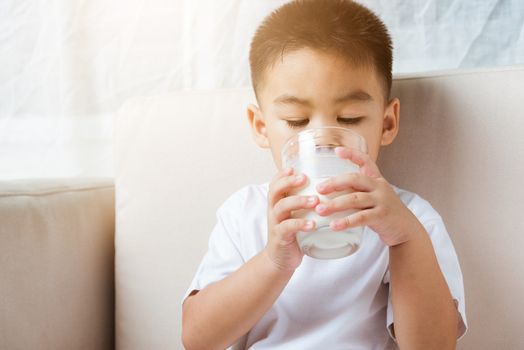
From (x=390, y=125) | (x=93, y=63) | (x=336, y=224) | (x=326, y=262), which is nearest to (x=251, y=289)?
(x=326, y=262)

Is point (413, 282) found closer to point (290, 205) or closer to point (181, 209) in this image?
point (290, 205)

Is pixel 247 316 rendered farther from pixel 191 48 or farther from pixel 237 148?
pixel 191 48

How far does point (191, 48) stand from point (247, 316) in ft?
2.48

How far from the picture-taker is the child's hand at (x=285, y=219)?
→ 0.66 metres

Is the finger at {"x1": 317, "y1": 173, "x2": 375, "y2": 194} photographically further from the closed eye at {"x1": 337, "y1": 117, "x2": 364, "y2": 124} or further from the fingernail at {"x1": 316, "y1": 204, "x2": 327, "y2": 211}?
the closed eye at {"x1": 337, "y1": 117, "x2": 364, "y2": 124}

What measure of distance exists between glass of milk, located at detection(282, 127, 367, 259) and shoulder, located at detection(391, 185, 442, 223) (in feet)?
0.93

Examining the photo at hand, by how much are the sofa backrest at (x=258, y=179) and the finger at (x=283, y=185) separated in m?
0.40

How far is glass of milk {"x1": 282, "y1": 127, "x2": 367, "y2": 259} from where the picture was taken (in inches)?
25.7

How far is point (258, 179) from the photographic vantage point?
1118 millimetres

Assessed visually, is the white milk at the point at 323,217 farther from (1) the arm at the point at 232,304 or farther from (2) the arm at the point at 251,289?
(1) the arm at the point at 232,304

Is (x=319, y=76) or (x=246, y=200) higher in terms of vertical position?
(x=319, y=76)

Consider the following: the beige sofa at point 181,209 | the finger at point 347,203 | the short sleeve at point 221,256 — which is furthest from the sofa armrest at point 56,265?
the finger at point 347,203

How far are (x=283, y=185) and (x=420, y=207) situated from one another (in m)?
0.35

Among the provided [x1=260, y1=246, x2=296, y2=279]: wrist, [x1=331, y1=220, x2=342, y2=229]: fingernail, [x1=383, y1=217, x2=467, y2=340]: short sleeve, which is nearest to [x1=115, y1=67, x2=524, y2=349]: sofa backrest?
[x1=383, y1=217, x2=467, y2=340]: short sleeve
